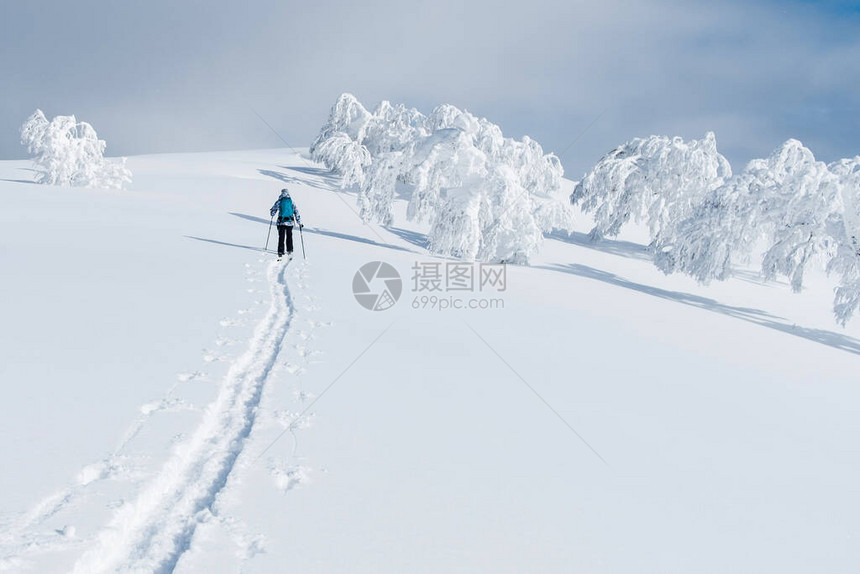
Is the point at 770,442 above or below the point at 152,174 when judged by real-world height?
below

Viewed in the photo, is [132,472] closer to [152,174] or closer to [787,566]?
[787,566]

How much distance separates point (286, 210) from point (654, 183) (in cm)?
2272

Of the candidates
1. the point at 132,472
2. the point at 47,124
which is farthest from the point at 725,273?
the point at 47,124

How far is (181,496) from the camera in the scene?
2738 millimetres

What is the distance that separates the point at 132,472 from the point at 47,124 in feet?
109

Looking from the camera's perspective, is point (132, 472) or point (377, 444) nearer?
point (132, 472)

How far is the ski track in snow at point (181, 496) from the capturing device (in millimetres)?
2283

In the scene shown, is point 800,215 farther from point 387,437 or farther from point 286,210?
point 387,437

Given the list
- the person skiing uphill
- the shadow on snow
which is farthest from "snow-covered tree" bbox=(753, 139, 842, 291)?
the person skiing uphill

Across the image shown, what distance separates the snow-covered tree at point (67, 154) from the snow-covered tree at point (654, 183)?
28.4m

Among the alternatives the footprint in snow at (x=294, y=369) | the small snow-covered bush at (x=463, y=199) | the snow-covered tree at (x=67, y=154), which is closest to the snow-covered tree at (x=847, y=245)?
the small snow-covered bush at (x=463, y=199)

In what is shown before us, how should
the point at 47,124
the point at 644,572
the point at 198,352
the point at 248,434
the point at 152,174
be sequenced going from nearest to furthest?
the point at 644,572
the point at 248,434
the point at 198,352
the point at 47,124
the point at 152,174

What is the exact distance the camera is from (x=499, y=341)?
6.89 m

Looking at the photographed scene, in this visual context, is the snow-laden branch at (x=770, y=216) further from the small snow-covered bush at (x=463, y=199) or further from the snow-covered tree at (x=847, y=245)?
the small snow-covered bush at (x=463, y=199)
